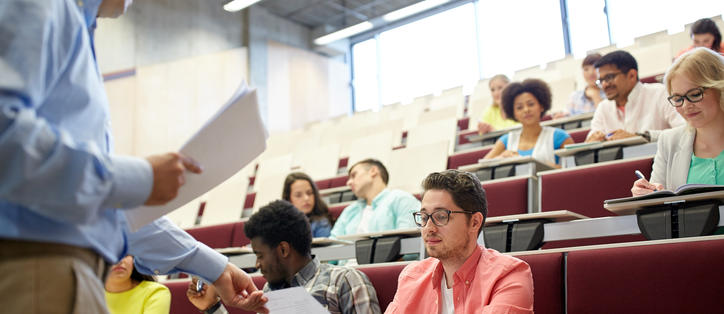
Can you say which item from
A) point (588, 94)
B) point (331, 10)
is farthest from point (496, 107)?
point (331, 10)

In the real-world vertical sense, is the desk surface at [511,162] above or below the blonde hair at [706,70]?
below

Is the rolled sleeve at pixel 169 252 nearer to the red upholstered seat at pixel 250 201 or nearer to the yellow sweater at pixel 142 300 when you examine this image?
the yellow sweater at pixel 142 300

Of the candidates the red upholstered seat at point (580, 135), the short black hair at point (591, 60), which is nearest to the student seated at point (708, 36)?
the short black hair at point (591, 60)

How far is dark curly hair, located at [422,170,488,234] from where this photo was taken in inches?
42.9

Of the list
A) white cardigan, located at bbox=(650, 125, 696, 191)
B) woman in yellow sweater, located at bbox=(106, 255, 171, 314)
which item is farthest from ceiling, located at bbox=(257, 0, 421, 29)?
woman in yellow sweater, located at bbox=(106, 255, 171, 314)

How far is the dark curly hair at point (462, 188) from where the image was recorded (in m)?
1.09

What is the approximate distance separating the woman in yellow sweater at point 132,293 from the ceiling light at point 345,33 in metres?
4.85

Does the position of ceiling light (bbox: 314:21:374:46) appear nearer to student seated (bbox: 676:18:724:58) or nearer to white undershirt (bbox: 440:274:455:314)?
student seated (bbox: 676:18:724:58)

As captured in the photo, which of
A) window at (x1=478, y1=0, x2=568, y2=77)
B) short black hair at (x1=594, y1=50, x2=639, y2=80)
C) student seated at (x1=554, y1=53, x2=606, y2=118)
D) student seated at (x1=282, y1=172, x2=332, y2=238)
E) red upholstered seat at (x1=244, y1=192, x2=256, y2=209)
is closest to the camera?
short black hair at (x1=594, y1=50, x2=639, y2=80)

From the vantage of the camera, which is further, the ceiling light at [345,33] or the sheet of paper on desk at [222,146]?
the ceiling light at [345,33]

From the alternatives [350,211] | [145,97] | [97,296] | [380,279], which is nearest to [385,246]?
[380,279]

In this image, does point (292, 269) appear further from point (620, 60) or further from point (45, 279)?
point (620, 60)

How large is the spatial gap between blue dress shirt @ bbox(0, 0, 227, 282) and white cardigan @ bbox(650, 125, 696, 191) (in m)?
1.19

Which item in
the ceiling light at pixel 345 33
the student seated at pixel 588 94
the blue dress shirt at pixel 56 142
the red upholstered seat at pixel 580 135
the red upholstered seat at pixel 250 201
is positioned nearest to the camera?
the blue dress shirt at pixel 56 142
